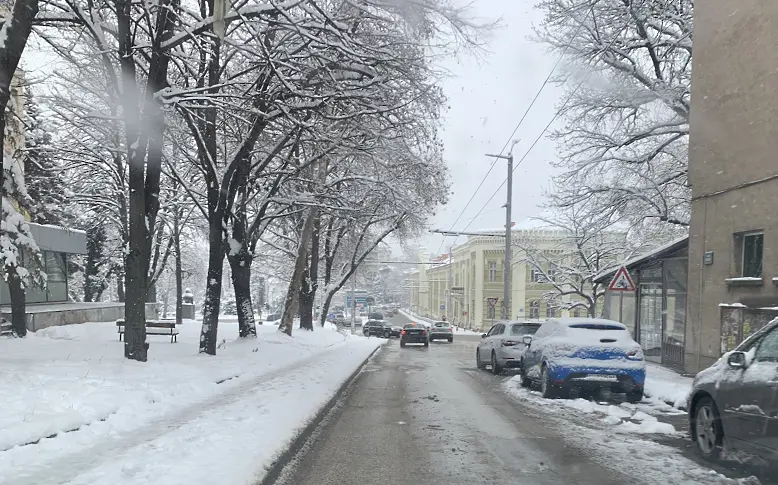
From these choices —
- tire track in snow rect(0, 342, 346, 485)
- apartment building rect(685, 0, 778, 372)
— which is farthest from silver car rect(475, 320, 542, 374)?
tire track in snow rect(0, 342, 346, 485)

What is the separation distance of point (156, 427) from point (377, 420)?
3198 millimetres

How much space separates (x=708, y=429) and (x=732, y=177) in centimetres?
826

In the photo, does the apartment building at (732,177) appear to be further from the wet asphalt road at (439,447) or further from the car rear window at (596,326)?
the wet asphalt road at (439,447)

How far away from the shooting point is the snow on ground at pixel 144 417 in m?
5.61

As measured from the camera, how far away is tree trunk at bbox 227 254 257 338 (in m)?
18.3

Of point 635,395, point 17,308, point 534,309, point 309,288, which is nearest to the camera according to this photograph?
point 635,395

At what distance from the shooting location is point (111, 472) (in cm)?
547

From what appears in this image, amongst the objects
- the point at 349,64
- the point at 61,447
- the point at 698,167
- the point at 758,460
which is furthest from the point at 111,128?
the point at 758,460

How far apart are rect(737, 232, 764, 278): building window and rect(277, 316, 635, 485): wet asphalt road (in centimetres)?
572

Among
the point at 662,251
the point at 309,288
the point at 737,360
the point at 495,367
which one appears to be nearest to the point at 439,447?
the point at 737,360

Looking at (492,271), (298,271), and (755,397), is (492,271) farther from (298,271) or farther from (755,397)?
(755,397)

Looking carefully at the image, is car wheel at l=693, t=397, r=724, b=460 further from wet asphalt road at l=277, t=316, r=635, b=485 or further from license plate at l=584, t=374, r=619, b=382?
license plate at l=584, t=374, r=619, b=382

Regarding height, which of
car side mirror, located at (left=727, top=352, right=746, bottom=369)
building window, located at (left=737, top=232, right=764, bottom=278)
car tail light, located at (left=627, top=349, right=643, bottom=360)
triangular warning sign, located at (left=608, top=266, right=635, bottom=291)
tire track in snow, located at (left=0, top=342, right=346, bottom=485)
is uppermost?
building window, located at (left=737, top=232, right=764, bottom=278)

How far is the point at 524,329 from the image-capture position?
17234mm
